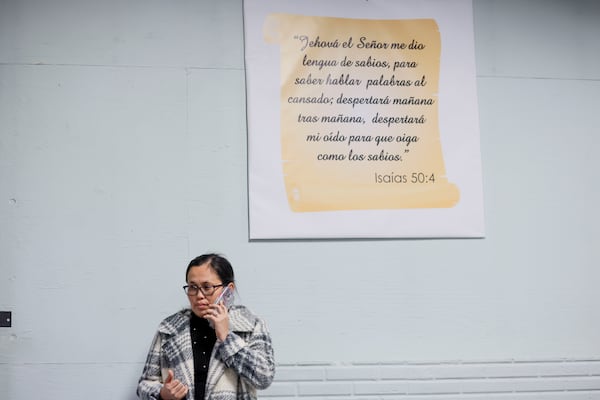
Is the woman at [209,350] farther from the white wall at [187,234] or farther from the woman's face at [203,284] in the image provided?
the white wall at [187,234]

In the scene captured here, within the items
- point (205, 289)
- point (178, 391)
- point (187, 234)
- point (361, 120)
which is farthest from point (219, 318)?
point (361, 120)

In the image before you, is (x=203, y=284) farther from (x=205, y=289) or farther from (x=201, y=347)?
(x=201, y=347)

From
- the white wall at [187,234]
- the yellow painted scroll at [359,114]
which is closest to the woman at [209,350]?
the white wall at [187,234]

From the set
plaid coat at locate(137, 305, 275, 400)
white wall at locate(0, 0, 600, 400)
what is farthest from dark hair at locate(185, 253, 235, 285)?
white wall at locate(0, 0, 600, 400)

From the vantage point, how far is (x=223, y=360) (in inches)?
99.7

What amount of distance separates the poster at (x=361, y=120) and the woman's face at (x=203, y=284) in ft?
2.21

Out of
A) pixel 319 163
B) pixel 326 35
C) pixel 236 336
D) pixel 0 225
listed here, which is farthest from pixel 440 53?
pixel 0 225

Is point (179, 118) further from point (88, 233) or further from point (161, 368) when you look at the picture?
point (161, 368)

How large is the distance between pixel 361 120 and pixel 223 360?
1.46m

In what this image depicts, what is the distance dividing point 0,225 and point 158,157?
2.57 feet

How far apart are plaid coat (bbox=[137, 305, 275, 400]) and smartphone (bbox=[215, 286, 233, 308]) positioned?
28 millimetres

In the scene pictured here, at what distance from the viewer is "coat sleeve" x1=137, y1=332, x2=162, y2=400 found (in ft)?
8.40

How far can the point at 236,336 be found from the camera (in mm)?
2545

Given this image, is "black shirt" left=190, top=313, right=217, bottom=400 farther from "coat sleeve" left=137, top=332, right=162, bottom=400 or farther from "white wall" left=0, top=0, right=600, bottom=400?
"white wall" left=0, top=0, right=600, bottom=400
